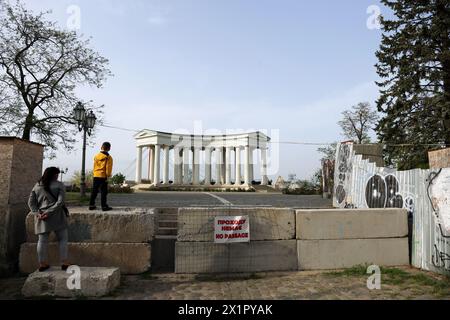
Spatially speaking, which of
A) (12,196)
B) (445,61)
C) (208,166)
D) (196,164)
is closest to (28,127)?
(12,196)

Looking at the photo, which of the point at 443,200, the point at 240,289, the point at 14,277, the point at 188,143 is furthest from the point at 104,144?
the point at 188,143

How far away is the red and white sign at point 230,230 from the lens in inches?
274

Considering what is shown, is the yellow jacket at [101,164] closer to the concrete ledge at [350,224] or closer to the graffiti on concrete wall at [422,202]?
the concrete ledge at [350,224]

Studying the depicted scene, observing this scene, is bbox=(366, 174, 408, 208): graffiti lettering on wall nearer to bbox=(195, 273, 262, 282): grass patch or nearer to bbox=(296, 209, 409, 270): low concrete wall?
bbox=(296, 209, 409, 270): low concrete wall

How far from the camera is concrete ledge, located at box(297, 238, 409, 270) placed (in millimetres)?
7160

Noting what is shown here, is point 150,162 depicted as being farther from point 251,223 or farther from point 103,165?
point 251,223

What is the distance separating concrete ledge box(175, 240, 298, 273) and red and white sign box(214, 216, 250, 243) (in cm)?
14

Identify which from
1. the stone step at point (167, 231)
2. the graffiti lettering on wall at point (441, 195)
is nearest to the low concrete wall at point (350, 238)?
the graffiti lettering on wall at point (441, 195)

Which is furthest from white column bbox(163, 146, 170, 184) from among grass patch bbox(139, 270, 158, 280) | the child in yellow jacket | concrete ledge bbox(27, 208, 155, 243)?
grass patch bbox(139, 270, 158, 280)

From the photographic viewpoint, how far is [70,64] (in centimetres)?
2255
